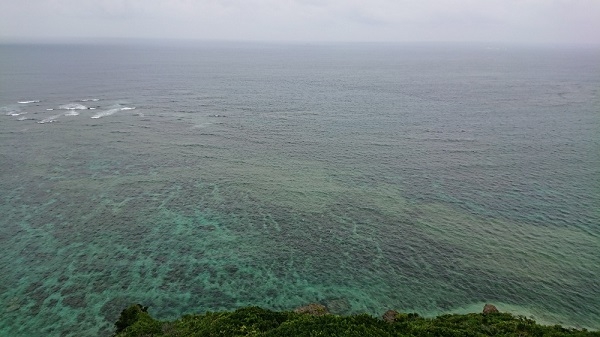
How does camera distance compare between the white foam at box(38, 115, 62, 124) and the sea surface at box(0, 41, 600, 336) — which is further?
the white foam at box(38, 115, 62, 124)

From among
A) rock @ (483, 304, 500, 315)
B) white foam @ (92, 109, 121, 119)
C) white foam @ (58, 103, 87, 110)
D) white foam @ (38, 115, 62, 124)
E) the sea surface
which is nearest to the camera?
Answer: rock @ (483, 304, 500, 315)

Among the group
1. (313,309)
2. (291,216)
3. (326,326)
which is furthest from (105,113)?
(326,326)

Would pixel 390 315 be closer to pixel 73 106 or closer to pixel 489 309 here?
pixel 489 309

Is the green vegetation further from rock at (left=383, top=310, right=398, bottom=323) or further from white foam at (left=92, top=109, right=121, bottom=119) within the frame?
white foam at (left=92, top=109, right=121, bottom=119)

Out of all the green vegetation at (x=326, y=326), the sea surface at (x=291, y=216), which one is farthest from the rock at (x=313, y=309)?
the green vegetation at (x=326, y=326)

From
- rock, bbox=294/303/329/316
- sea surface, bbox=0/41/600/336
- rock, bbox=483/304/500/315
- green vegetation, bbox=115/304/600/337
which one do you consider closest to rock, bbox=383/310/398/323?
green vegetation, bbox=115/304/600/337

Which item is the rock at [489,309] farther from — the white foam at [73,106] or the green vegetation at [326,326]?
the white foam at [73,106]

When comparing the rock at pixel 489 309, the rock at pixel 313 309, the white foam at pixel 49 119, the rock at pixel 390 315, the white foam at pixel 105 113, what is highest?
the white foam at pixel 105 113
